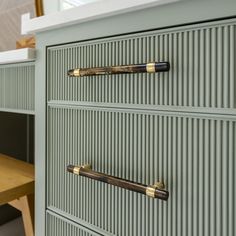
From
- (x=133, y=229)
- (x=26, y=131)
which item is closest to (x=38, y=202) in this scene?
(x=133, y=229)

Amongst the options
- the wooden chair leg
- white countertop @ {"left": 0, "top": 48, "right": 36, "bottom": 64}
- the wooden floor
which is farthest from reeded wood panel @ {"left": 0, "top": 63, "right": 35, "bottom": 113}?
the wooden floor

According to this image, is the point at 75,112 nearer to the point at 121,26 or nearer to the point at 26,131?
the point at 121,26

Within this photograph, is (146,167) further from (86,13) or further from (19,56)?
(19,56)

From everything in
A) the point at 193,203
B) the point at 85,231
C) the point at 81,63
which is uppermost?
the point at 81,63

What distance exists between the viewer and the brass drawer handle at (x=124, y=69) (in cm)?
44

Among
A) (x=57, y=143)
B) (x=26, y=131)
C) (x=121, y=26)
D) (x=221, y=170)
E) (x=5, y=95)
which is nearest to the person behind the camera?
(x=221, y=170)

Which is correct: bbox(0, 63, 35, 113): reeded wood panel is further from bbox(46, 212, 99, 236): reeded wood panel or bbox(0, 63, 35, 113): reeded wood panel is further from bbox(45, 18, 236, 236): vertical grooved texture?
bbox(46, 212, 99, 236): reeded wood panel

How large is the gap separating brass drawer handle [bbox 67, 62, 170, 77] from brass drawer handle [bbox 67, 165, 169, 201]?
0.19 meters

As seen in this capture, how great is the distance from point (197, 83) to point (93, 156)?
27 cm

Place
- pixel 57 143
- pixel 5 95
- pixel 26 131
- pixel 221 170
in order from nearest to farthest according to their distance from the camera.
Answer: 1. pixel 221 170
2. pixel 57 143
3. pixel 5 95
4. pixel 26 131

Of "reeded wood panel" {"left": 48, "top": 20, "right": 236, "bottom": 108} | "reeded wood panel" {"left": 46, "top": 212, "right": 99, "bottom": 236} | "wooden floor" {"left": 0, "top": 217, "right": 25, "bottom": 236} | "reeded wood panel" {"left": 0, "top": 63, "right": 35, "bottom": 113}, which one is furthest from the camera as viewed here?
"wooden floor" {"left": 0, "top": 217, "right": 25, "bottom": 236}

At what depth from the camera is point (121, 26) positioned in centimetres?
51

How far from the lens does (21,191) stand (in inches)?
27.7

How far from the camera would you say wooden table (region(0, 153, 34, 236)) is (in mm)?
680
